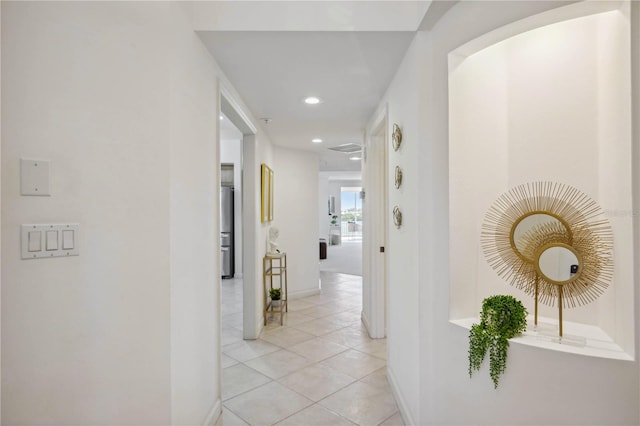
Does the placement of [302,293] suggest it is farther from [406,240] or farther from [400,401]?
[406,240]

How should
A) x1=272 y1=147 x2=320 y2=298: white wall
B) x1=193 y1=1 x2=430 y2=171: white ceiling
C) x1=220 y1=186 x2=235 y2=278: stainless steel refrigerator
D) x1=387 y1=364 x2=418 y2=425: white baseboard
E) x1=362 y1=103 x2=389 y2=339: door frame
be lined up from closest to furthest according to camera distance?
1. x1=193 y1=1 x2=430 y2=171: white ceiling
2. x1=387 y1=364 x2=418 y2=425: white baseboard
3. x1=362 y1=103 x2=389 y2=339: door frame
4. x1=272 y1=147 x2=320 y2=298: white wall
5. x1=220 y1=186 x2=235 y2=278: stainless steel refrigerator

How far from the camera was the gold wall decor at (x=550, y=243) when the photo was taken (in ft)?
5.07

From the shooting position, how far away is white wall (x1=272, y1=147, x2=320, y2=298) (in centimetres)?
530

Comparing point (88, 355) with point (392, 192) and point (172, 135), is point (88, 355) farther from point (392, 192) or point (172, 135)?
point (392, 192)

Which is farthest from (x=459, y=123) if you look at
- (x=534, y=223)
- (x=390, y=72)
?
(x=390, y=72)

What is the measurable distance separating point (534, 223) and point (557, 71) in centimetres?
73

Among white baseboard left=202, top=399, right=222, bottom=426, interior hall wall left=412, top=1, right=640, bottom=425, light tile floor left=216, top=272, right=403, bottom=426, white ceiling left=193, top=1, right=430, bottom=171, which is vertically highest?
white ceiling left=193, top=1, right=430, bottom=171

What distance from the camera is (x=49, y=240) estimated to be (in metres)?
1.40

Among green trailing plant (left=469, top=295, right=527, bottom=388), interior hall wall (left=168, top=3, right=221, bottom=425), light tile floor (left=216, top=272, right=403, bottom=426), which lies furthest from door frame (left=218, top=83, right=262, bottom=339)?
green trailing plant (left=469, top=295, right=527, bottom=388)

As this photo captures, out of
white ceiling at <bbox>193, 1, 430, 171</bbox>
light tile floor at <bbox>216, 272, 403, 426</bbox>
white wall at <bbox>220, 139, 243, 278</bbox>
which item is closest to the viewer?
white ceiling at <bbox>193, 1, 430, 171</bbox>

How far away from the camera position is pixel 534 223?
1.67 m

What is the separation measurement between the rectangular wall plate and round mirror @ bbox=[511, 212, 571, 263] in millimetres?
1912

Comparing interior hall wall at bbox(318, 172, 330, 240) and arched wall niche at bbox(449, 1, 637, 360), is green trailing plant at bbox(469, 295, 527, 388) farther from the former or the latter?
interior hall wall at bbox(318, 172, 330, 240)

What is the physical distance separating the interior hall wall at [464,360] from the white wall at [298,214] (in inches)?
135
